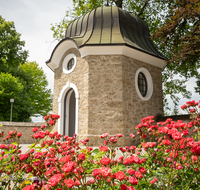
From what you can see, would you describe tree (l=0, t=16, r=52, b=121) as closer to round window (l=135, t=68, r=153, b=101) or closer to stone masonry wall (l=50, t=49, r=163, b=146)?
stone masonry wall (l=50, t=49, r=163, b=146)

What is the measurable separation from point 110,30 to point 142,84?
132 inches

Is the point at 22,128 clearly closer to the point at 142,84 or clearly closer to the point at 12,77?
the point at 142,84

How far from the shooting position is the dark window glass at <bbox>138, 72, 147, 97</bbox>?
34.0 ft

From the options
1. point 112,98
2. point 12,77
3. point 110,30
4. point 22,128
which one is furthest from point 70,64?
point 12,77

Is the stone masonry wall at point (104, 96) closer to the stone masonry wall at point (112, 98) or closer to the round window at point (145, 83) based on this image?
the stone masonry wall at point (112, 98)

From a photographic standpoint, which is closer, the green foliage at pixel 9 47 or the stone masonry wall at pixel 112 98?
the stone masonry wall at pixel 112 98

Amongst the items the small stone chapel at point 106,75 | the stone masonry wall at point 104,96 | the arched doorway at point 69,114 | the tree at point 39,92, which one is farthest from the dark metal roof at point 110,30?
the tree at point 39,92

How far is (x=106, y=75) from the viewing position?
905 centimetres

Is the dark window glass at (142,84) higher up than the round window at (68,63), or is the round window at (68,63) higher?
the round window at (68,63)

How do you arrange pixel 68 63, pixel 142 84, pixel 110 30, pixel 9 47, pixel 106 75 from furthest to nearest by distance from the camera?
pixel 9 47 < pixel 68 63 < pixel 142 84 < pixel 110 30 < pixel 106 75

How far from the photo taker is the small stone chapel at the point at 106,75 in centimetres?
873

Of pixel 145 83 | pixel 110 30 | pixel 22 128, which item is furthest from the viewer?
pixel 22 128

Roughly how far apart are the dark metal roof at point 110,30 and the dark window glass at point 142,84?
1.33 meters

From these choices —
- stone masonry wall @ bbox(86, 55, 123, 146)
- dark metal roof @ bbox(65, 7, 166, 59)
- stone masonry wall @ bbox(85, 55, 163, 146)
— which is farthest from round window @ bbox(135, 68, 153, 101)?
stone masonry wall @ bbox(86, 55, 123, 146)
